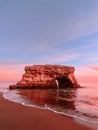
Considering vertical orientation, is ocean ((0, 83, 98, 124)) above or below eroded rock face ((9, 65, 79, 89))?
below

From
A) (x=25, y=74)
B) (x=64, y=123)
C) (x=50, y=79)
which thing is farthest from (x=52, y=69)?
(x=64, y=123)

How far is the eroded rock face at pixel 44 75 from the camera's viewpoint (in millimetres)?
51406

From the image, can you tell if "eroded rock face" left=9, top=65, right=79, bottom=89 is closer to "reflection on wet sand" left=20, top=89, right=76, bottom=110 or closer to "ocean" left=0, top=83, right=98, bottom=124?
"reflection on wet sand" left=20, top=89, right=76, bottom=110

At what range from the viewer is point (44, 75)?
53.6m

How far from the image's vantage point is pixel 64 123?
835cm

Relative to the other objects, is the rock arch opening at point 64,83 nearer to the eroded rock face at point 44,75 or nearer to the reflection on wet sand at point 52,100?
the eroded rock face at point 44,75

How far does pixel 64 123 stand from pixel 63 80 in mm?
51785

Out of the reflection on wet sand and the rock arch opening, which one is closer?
the reflection on wet sand

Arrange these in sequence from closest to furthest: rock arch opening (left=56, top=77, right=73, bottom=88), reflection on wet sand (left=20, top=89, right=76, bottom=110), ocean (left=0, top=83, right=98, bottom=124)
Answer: ocean (left=0, top=83, right=98, bottom=124) → reflection on wet sand (left=20, top=89, right=76, bottom=110) → rock arch opening (left=56, top=77, right=73, bottom=88)

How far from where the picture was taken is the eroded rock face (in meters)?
51.4

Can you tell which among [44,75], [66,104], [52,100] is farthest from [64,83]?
[66,104]

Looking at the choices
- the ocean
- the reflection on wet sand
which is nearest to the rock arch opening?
the reflection on wet sand

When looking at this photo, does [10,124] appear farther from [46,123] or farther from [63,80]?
[63,80]

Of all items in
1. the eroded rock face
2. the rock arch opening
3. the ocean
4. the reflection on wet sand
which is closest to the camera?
the ocean
